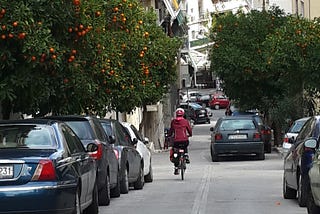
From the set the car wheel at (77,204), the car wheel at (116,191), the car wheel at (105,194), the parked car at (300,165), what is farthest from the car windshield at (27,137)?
the car wheel at (116,191)

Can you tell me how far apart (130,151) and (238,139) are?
11.2 m

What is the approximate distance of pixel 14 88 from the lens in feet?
45.6

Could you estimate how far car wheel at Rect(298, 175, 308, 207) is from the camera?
13258 millimetres

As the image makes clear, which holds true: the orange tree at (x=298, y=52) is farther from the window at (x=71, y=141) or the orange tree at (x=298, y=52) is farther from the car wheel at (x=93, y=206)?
the window at (x=71, y=141)

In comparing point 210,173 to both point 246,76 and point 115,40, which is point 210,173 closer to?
point 115,40

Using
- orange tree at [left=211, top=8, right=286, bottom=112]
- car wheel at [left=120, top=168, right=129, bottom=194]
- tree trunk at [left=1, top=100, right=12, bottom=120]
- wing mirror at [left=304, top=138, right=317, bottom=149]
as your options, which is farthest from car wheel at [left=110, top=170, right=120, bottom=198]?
orange tree at [left=211, top=8, right=286, bottom=112]

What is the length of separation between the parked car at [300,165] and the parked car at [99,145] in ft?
10.7

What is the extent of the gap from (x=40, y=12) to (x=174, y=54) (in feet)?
69.1

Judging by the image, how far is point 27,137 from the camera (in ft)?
35.5

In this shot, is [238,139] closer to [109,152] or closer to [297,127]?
[297,127]

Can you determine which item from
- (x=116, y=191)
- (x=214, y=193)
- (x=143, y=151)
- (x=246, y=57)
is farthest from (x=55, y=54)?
(x=246, y=57)

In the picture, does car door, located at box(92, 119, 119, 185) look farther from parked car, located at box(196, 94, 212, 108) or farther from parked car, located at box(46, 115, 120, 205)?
parked car, located at box(196, 94, 212, 108)

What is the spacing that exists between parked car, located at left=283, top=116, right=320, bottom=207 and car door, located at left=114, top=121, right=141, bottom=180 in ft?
12.1

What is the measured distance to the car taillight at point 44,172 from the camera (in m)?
9.76
